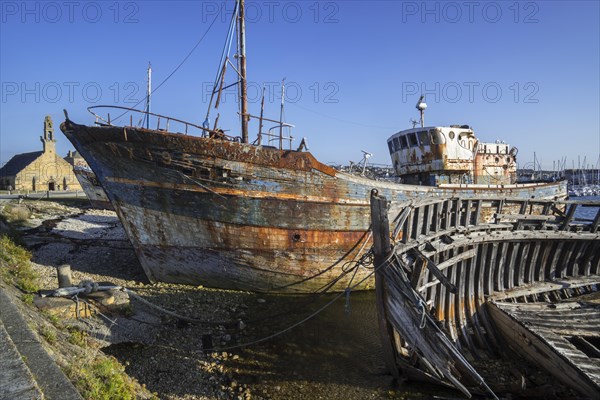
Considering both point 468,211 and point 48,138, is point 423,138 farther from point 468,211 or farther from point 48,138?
point 48,138

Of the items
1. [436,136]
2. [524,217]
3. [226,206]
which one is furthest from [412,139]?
[226,206]

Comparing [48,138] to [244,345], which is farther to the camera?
[48,138]

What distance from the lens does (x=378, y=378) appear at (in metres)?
6.73

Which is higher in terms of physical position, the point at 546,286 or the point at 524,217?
the point at 524,217

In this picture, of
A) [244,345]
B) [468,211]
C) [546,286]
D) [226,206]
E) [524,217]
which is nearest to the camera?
[244,345]

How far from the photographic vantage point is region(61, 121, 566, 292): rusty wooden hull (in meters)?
10.1

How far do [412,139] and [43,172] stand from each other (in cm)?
4709

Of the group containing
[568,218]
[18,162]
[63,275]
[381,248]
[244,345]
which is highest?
[18,162]

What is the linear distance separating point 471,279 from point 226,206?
654 centimetres

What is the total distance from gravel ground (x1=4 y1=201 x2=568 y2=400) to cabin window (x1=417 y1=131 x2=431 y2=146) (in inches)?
283

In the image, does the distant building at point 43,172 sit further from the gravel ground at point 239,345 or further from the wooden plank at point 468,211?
the wooden plank at point 468,211

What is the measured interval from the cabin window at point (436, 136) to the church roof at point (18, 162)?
159 feet

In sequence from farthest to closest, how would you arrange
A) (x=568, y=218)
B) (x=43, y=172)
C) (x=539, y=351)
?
(x=43, y=172)
(x=568, y=218)
(x=539, y=351)

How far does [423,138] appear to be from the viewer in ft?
50.4
